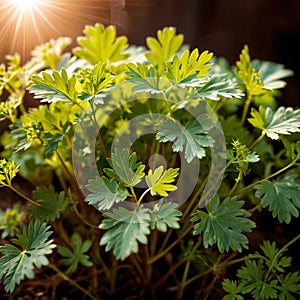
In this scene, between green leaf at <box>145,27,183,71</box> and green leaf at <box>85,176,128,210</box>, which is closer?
green leaf at <box>85,176,128,210</box>

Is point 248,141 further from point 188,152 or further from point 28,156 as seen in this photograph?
point 28,156

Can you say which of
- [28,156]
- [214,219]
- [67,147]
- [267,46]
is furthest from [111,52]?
[267,46]

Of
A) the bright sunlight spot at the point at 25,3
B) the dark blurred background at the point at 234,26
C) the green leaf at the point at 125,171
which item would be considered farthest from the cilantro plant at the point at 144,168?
the dark blurred background at the point at 234,26

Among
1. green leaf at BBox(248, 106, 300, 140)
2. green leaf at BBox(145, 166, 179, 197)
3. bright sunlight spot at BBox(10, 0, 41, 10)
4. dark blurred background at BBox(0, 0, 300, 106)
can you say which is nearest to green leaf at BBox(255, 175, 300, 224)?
green leaf at BBox(248, 106, 300, 140)

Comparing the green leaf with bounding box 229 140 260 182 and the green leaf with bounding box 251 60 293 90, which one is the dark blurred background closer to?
the green leaf with bounding box 251 60 293 90

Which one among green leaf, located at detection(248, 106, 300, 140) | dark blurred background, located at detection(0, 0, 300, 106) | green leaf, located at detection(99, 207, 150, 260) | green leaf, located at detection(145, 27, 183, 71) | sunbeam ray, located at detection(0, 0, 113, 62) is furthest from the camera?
dark blurred background, located at detection(0, 0, 300, 106)
